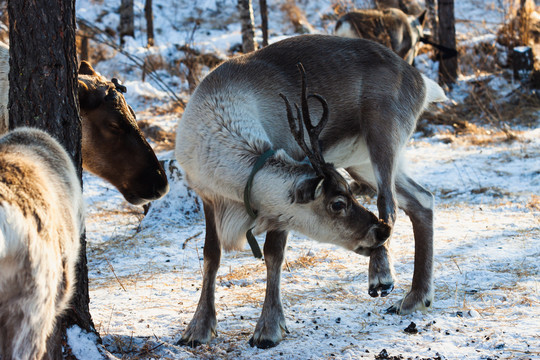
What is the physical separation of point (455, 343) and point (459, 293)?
0.82m

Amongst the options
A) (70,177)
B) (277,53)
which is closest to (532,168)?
(277,53)

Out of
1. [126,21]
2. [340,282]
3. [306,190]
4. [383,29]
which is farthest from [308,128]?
[126,21]

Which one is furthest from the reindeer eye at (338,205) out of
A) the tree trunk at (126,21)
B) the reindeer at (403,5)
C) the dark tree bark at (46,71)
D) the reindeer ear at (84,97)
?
the tree trunk at (126,21)

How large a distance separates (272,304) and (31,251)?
1883mm

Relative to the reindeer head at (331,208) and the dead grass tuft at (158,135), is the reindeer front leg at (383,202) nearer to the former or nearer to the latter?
the reindeer head at (331,208)

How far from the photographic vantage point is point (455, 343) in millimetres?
3031

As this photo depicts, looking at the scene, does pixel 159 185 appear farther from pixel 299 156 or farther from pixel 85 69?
pixel 85 69

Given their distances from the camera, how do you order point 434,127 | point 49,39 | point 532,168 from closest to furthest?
1. point 49,39
2. point 532,168
3. point 434,127

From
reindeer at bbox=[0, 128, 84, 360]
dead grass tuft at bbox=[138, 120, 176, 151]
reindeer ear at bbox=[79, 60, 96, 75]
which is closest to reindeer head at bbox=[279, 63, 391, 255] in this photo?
reindeer at bbox=[0, 128, 84, 360]

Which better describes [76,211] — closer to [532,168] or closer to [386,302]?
[386,302]

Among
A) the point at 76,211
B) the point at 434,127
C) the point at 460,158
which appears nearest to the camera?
the point at 76,211

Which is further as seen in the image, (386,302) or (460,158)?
(460,158)

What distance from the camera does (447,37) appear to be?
453 inches

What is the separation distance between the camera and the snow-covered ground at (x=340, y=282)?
10.1ft
